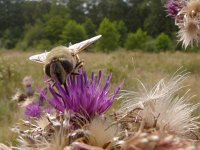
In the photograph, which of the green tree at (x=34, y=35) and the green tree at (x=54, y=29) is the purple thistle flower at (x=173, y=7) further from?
the green tree at (x=54, y=29)

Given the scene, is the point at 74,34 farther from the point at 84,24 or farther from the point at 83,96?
the point at 83,96

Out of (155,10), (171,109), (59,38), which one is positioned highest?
(171,109)

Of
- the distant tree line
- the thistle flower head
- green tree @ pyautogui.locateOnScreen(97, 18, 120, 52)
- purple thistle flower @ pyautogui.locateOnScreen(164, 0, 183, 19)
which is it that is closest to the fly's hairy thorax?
the thistle flower head

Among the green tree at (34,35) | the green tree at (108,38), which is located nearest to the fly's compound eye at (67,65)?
the green tree at (108,38)

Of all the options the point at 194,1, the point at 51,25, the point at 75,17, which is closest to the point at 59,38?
the point at 51,25

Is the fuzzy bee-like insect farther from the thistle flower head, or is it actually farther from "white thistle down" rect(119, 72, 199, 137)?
the thistle flower head

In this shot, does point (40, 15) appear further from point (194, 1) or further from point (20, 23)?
point (194, 1)
